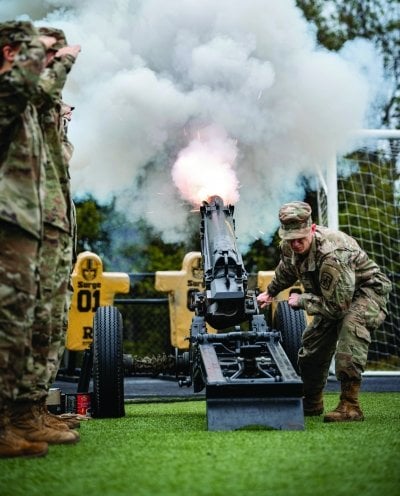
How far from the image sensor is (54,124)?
16.2ft

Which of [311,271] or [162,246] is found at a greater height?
[162,246]

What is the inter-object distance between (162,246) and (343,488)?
17.1 m

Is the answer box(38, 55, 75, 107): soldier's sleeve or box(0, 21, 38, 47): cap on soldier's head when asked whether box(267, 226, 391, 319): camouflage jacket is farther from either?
box(0, 21, 38, 47): cap on soldier's head

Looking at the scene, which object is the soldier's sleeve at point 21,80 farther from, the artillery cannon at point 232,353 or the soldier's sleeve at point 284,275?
the soldier's sleeve at point 284,275

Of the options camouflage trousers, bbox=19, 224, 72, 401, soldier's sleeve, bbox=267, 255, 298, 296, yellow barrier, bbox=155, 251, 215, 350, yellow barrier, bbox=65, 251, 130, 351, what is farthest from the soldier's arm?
yellow barrier, bbox=155, 251, 215, 350

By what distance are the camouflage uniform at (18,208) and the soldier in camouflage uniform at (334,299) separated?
7.68 ft

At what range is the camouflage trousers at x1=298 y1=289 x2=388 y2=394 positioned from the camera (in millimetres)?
6172

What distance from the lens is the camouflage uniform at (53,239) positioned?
15.3ft

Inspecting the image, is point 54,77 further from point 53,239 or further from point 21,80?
point 53,239

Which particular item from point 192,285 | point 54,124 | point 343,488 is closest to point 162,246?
point 192,285

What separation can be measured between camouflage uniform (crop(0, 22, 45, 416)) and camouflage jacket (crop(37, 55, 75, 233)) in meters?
0.29

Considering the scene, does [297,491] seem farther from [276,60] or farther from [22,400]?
[276,60]

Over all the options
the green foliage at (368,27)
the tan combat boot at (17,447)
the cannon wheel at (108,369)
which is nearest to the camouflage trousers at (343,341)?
the cannon wheel at (108,369)

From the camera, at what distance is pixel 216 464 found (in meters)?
3.80
